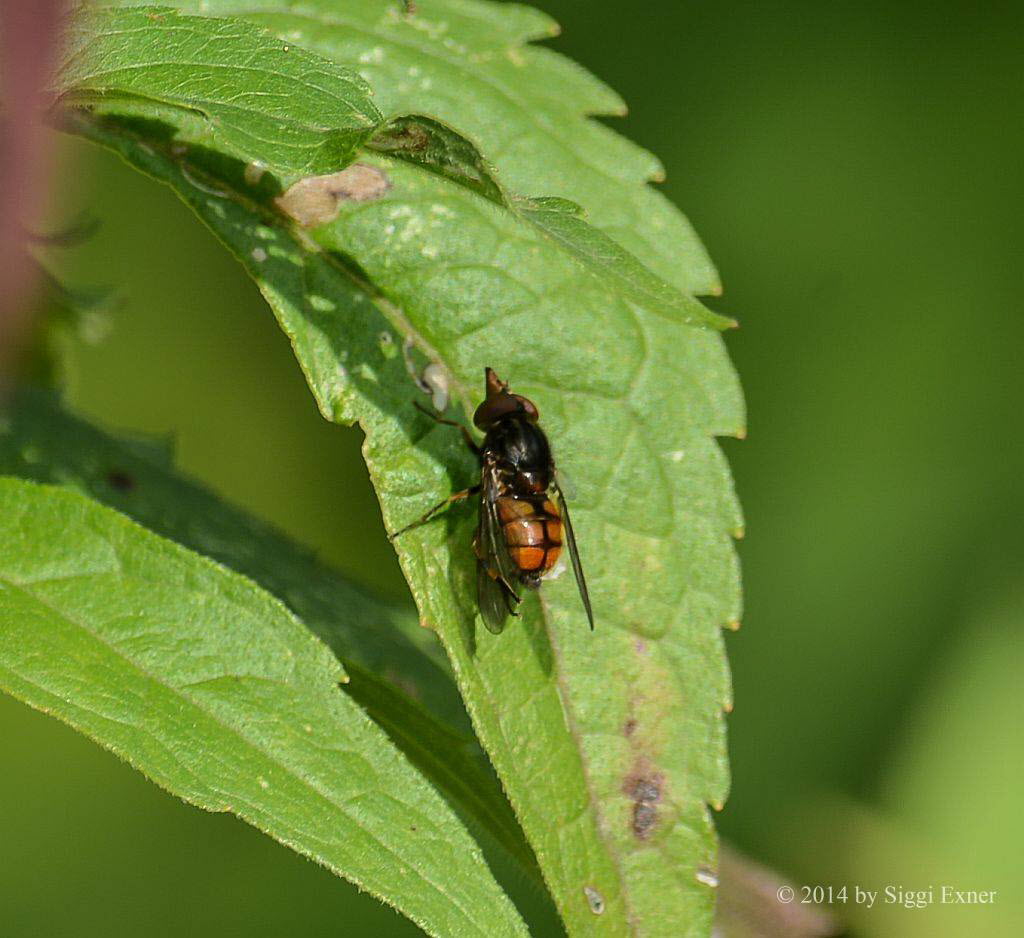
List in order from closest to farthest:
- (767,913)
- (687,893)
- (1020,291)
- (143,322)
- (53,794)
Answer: (687,893) < (767,913) < (53,794) < (143,322) < (1020,291)

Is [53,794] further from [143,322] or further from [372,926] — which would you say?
[143,322]

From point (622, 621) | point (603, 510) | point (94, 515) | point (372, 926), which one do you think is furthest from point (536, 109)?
point (372, 926)

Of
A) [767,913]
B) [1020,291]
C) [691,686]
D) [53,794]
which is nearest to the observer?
[691,686]

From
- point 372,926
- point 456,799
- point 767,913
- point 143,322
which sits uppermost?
point 456,799

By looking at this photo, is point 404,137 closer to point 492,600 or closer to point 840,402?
point 492,600

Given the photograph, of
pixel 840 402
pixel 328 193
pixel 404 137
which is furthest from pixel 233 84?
pixel 840 402

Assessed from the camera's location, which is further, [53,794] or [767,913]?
[53,794]

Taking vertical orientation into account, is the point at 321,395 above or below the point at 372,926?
above

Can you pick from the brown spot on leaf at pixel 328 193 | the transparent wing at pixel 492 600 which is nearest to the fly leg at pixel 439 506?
the transparent wing at pixel 492 600
